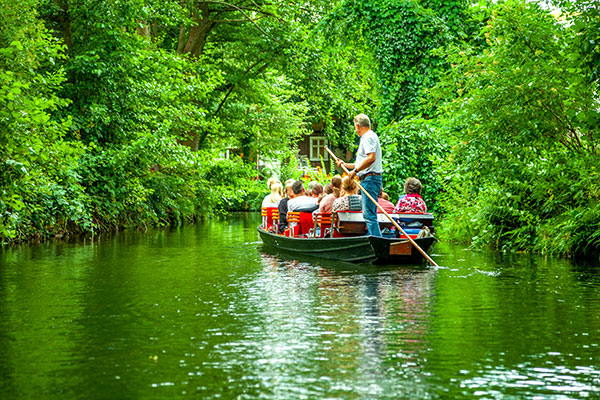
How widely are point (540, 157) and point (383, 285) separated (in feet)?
20.2

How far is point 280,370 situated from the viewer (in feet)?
19.7

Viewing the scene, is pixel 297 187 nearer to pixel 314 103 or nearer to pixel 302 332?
pixel 302 332

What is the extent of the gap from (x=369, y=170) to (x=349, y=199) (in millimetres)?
822

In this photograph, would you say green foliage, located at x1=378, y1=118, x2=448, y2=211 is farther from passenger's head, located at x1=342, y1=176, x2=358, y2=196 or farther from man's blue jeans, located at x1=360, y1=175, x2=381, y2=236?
man's blue jeans, located at x1=360, y1=175, x2=381, y2=236

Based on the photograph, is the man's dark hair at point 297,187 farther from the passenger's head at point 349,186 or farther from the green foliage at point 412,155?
the green foliage at point 412,155

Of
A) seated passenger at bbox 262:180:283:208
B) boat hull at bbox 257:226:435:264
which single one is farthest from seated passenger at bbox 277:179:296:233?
boat hull at bbox 257:226:435:264

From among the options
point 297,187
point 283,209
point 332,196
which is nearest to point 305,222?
point 297,187

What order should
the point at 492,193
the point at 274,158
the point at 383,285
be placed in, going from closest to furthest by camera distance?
the point at 383,285
the point at 492,193
the point at 274,158

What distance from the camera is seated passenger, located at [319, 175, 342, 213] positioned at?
15.4 metres

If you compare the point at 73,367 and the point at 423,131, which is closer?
the point at 73,367

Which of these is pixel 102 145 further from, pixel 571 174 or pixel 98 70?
pixel 571 174


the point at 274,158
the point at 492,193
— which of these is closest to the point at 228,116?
the point at 274,158

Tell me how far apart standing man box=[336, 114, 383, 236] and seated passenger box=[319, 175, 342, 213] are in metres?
1.11

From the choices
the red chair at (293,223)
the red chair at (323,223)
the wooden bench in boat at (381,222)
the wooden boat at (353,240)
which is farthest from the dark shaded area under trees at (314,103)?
the red chair at (293,223)
